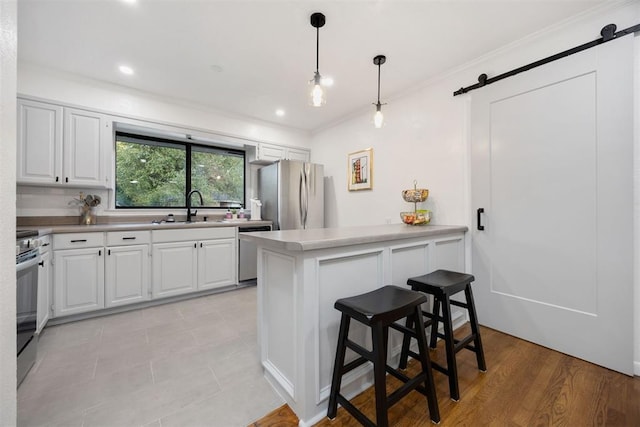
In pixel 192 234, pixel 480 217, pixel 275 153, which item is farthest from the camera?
pixel 275 153

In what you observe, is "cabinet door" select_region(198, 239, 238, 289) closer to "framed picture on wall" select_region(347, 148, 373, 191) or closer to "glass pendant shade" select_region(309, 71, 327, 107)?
"framed picture on wall" select_region(347, 148, 373, 191)

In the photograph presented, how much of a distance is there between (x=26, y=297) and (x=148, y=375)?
3.28 feet

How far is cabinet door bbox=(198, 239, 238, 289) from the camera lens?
10.5 ft

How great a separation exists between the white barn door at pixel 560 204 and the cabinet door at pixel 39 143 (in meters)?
Answer: 4.26

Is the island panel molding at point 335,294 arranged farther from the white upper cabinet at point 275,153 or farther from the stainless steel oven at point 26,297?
the white upper cabinet at point 275,153

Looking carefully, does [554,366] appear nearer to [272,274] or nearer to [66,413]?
[272,274]

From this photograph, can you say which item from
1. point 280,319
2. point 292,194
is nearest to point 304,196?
point 292,194

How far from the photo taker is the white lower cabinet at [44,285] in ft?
7.06

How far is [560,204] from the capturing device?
197cm

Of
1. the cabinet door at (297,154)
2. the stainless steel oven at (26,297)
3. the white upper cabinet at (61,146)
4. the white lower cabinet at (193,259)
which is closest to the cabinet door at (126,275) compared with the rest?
the white lower cabinet at (193,259)

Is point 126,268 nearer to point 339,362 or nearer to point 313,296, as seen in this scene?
point 313,296

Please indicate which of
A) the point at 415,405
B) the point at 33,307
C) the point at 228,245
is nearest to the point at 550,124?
the point at 415,405

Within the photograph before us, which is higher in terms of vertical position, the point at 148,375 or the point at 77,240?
the point at 77,240

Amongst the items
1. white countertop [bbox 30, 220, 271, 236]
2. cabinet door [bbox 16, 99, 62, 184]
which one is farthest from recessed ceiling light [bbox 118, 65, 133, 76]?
white countertop [bbox 30, 220, 271, 236]
